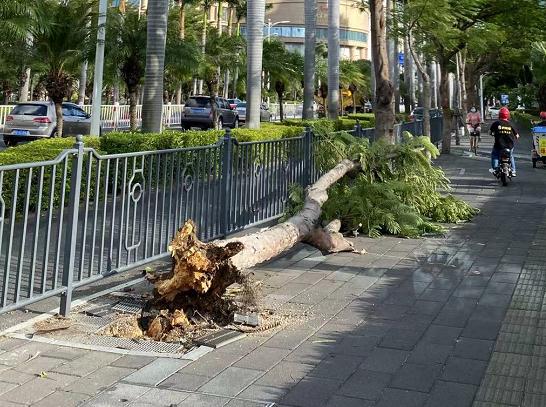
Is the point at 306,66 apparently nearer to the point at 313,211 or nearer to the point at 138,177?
the point at 313,211

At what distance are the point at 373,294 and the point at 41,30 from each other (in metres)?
16.1

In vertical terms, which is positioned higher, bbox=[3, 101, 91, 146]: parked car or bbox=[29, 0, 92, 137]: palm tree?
bbox=[29, 0, 92, 137]: palm tree

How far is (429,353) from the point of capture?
515 centimetres

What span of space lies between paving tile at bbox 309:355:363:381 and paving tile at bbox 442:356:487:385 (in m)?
0.58

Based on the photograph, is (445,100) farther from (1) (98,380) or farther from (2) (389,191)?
(1) (98,380)

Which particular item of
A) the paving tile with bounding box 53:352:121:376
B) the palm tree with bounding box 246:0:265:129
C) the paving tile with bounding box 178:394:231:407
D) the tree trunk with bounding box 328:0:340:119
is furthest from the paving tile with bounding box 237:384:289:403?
the tree trunk with bounding box 328:0:340:119

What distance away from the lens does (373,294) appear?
687cm

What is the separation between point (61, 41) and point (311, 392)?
19.8 metres

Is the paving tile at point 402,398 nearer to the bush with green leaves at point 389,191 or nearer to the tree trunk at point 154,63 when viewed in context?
the bush with green leaves at point 389,191

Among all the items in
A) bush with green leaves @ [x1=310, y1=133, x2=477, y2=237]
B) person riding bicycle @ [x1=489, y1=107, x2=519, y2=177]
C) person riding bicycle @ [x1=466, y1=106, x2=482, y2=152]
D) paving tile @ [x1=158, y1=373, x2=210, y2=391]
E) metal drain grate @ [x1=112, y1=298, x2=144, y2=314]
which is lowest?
paving tile @ [x1=158, y1=373, x2=210, y2=391]

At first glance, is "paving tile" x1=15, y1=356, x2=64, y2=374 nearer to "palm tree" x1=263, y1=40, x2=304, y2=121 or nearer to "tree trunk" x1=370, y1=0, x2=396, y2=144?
"tree trunk" x1=370, y1=0, x2=396, y2=144

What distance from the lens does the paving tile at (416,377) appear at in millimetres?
4508

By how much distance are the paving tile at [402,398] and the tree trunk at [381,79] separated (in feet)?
25.6

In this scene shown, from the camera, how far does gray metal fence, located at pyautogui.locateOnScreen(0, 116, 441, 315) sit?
17.7 ft
